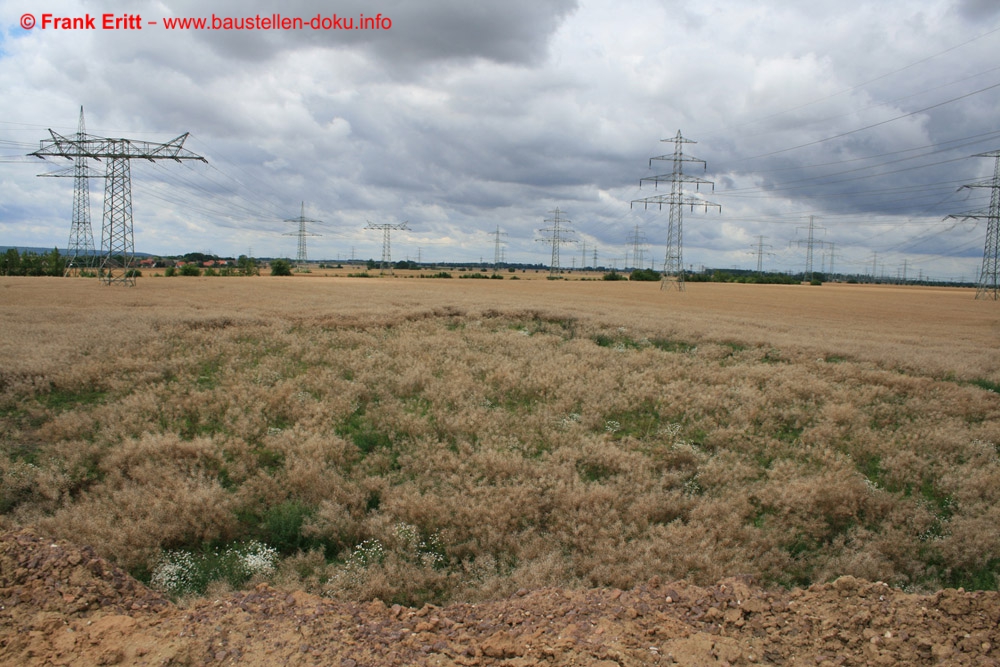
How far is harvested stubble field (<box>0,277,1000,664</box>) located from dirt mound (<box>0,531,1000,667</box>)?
0.70 meters

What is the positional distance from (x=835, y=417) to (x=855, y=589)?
7.89 m

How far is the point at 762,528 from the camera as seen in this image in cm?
895

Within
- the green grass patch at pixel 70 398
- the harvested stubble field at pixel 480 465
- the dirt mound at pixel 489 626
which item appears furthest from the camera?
the green grass patch at pixel 70 398

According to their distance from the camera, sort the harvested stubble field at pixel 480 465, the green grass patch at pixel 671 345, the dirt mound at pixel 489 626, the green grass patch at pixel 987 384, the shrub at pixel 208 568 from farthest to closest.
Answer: the green grass patch at pixel 671 345 → the green grass patch at pixel 987 384 → the harvested stubble field at pixel 480 465 → the shrub at pixel 208 568 → the dirt mound at pixel 489 626

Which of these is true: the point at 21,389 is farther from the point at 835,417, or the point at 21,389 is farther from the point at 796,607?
the point at 835,417

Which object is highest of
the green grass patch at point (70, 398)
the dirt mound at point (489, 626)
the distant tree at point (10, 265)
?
the distant tree at point (10, 265)

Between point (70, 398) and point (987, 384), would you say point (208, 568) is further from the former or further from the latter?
point (987, 384)

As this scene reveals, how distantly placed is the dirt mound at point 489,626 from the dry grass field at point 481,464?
741 millimetres

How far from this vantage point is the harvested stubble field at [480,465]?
7.82 meters

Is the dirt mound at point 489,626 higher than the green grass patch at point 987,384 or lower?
lower

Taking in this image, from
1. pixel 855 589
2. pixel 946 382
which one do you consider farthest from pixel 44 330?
pixel 946 382

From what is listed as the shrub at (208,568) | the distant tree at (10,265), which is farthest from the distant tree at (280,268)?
the shrub at (208,568)

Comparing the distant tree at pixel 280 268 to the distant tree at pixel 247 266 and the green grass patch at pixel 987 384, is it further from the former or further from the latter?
the green grass patch at pixel 987 384

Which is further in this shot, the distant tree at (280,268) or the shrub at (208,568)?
the distant tree at (280,268)
